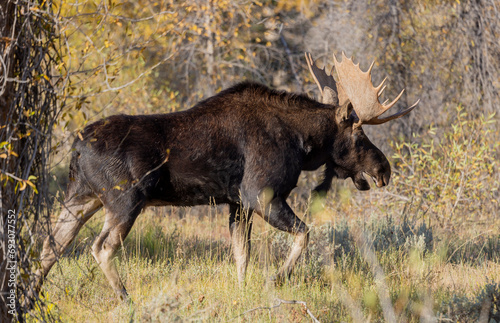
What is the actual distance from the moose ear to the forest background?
0.99 meters

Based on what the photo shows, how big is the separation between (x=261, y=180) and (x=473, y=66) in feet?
20.2

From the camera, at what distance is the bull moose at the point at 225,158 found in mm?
4898

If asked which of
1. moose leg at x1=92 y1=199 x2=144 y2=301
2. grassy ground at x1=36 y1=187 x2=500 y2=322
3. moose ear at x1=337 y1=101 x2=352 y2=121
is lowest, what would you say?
grassy ground at x1=36 y1=187 x2=500 y2=322

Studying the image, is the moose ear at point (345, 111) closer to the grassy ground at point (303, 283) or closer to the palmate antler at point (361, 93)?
the palmate antler at point (361, 93)

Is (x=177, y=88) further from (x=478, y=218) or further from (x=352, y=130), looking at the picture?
(x=352, y=130)

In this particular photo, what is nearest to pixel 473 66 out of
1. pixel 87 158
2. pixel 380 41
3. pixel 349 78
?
pixel 380 41

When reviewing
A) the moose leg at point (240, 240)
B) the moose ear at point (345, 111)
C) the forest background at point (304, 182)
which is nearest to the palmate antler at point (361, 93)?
the moose ear at point (345, 111)

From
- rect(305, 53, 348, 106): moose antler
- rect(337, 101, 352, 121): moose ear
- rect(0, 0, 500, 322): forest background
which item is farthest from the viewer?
rect(305, 53, 348, 106): moose antler

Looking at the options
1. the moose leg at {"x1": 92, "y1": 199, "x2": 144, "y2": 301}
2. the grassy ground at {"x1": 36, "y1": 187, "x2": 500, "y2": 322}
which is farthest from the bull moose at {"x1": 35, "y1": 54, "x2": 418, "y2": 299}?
the grassy ground at {"x1": 36, "y1": 187, "x2": 500, "y2": 322}

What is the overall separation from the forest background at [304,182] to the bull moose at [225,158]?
0.25 meters

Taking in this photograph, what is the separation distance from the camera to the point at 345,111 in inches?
230

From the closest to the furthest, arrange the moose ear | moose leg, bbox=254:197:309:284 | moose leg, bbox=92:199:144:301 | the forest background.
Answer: the forest background < moose leg, bbox=92:199:144:301 < moose leg, bbox=254:197:309:284 < the moose ear

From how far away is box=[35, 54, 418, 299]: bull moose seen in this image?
490cm

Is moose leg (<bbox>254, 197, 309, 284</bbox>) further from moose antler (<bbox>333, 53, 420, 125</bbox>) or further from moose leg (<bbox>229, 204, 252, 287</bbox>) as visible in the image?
moose antler (<bbox>333, 53, 420, 125</bbox>)
